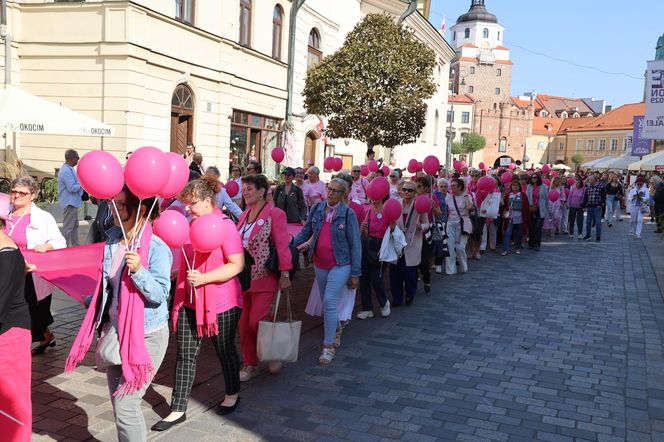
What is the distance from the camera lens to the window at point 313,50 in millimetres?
26844

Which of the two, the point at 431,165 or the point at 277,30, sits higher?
the point at 277,30

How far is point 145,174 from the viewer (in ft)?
10.9

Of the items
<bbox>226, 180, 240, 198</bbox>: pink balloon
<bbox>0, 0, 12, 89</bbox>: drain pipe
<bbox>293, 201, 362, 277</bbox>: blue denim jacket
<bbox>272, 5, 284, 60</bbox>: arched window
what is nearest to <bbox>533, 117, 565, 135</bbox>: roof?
<bbox>272, 5, 284, 60</bbox>: arched window

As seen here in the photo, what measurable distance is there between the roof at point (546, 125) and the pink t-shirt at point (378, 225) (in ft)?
377

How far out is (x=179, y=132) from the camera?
18797mm

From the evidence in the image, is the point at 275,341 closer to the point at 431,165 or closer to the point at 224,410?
the point at 224,410

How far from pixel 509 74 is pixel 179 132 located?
100 m

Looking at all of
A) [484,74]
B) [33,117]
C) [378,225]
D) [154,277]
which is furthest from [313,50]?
[484,74]

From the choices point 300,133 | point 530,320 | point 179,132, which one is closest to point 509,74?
point 300,133

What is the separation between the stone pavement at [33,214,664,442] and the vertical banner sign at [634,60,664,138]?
5.41m

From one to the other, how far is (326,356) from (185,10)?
605 inches

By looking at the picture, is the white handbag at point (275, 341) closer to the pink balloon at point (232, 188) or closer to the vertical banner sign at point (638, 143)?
the pink balloon at point (232, 188)

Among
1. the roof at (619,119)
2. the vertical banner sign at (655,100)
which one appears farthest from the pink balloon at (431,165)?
the roof at (619,119)

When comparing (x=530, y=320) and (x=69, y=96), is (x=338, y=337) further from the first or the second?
(x=69, y=96)
